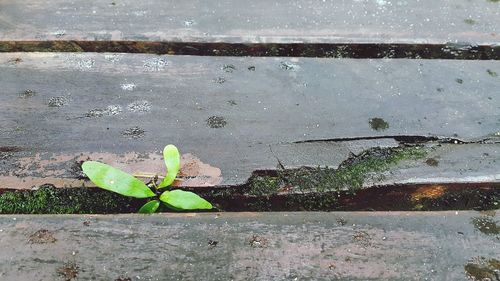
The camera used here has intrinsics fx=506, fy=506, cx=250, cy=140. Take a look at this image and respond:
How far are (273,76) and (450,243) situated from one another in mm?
705

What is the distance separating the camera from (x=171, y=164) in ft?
4.15

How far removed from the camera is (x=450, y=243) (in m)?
1.16

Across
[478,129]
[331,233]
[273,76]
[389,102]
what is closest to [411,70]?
[389,102]

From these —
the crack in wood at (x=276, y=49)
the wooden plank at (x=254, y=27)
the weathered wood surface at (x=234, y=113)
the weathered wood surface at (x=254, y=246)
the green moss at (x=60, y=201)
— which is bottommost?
the weathered wood surface at (x=254, y=246)

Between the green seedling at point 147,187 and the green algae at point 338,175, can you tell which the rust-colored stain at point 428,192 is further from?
the green seedling at point 147,187

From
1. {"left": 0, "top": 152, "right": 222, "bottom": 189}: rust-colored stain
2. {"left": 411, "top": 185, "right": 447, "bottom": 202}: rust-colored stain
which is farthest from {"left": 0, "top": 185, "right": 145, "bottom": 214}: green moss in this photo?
{"left": 411, "top": 185, "right": 447, "bottom": 202}: rust-colored stain

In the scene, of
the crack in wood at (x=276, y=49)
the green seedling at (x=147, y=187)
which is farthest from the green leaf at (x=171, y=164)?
the crack in wood at (x=276, y=49)

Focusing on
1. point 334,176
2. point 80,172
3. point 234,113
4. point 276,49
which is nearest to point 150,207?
point 80,172

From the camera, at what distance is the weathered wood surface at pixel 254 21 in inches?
65.7

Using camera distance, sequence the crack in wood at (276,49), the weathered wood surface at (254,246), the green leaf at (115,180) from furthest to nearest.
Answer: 1. the crack in wood at (276,49)
2. the green leaf at (115,180)
3. the weathered wood surface at (254,246)

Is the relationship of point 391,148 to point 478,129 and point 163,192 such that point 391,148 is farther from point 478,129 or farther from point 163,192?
point 163,192

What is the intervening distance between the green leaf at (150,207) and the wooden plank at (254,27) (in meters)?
0.59

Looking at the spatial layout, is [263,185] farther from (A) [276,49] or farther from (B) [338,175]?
(A) [276,49]

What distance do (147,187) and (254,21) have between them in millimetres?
767
